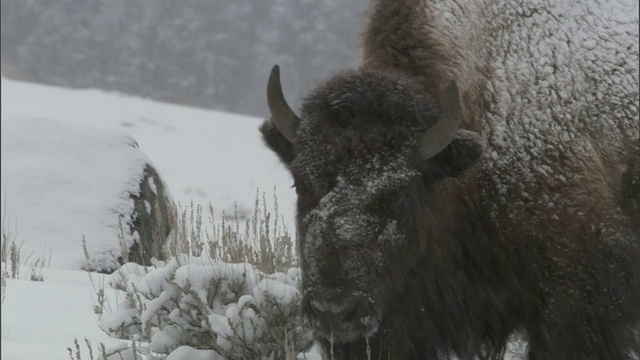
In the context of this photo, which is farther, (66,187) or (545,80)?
(66,187)

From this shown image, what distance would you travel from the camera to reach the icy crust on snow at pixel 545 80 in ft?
14.6

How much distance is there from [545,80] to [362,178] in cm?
145

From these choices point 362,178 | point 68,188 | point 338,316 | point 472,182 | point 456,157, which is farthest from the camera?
point 68,188

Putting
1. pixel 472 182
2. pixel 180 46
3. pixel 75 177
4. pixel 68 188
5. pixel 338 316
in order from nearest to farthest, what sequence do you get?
pixel 338 316 → pixel 472 182 → pixel 68 188 → pixel 75 177 → pixel 180 46

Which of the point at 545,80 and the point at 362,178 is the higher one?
the point at 545,80

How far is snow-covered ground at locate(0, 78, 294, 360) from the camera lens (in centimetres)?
485

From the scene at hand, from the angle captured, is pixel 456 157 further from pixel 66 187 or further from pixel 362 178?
pixel 66 187

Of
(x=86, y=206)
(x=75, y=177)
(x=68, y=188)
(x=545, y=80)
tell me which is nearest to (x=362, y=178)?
(x=545, y=80)

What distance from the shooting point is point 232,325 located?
13.8 ft

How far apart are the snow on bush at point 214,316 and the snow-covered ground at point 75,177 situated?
1.20 ft

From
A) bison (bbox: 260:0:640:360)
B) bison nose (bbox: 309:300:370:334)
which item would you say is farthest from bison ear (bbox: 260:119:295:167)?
bison nose (bbox: 309:300:370:334)

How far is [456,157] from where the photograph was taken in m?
4.04

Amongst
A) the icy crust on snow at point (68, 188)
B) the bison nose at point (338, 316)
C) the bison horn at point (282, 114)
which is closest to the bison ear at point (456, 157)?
the bison horn at point (282, 114)

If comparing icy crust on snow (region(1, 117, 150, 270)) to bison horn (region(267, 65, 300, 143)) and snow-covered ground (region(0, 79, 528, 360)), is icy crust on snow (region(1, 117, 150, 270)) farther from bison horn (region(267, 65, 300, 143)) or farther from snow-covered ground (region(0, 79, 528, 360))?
bison horn (region(267, 65, 300, 143))
